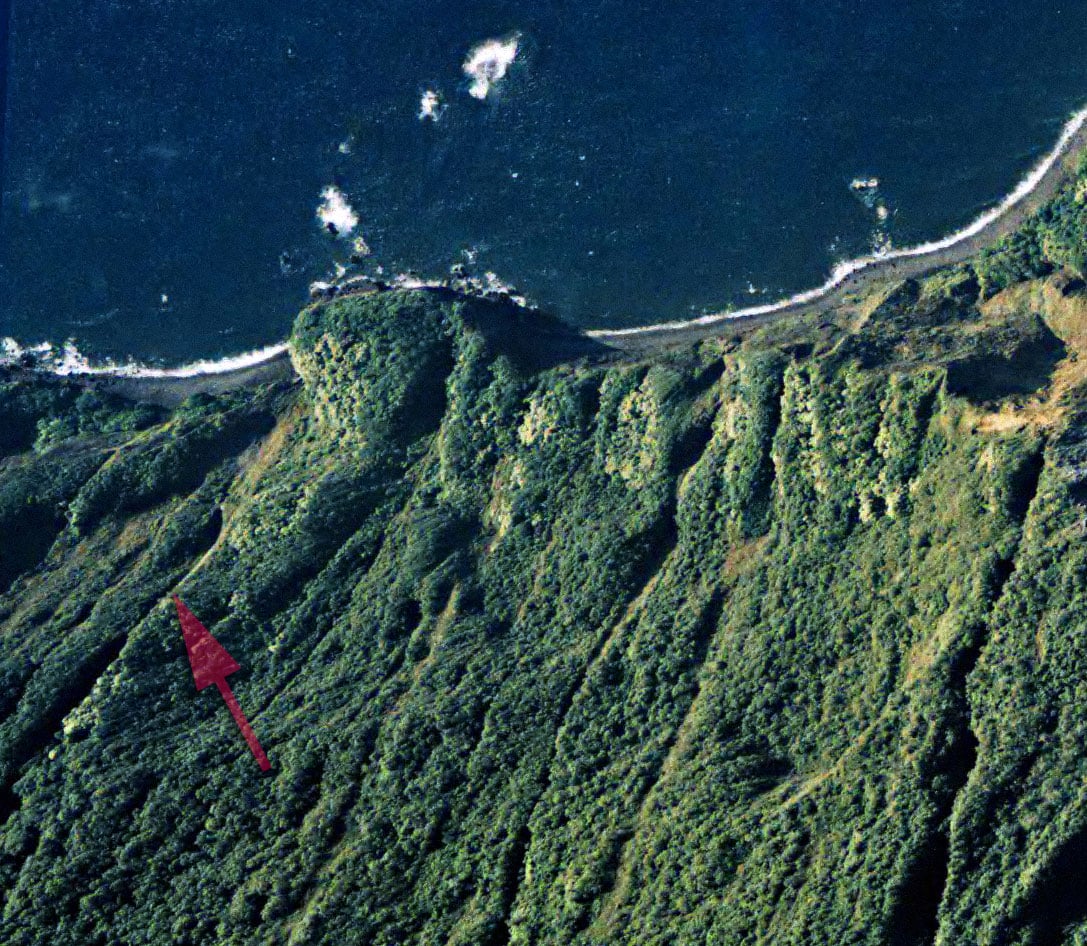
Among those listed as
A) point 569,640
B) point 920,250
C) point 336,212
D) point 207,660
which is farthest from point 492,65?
point 207,660

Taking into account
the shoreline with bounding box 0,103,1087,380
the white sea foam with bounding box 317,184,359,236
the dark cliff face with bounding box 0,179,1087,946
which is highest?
the white sea foam with bounding box 317,184,359,236

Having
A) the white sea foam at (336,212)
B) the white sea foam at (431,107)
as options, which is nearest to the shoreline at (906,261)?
the white sea foam at (336,212)

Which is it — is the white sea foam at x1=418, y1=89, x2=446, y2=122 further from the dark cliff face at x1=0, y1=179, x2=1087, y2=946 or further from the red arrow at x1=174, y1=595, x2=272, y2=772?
the red arrow at x1=174, y1=595, x2=272, y2=772

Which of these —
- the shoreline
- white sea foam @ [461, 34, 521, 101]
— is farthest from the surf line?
white sea foam @ [461, 34, 521, 101]

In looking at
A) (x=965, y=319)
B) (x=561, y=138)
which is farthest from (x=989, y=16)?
(x=561, y=138)

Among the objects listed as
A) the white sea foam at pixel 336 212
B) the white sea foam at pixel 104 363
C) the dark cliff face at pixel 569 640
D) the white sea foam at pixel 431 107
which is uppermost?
the white sea foam at pixel 431 107

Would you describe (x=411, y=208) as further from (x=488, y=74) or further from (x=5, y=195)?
(x=5, y=195)

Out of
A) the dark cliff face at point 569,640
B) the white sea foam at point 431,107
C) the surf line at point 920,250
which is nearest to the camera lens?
the dark cliff face at point 569,640

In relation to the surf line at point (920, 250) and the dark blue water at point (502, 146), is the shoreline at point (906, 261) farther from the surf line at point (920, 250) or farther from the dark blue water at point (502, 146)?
the dark blue water at point (502, 146)
